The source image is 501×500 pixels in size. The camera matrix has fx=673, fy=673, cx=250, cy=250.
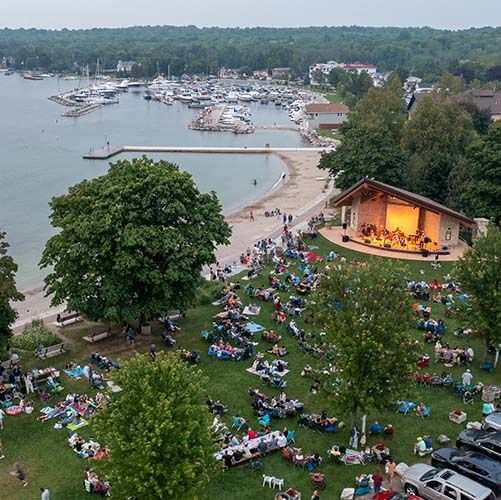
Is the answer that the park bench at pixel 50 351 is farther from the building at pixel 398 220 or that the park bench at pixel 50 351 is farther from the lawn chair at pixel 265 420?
the building at pixel 398 220

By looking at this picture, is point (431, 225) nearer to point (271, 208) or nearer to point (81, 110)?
point (271, 208)

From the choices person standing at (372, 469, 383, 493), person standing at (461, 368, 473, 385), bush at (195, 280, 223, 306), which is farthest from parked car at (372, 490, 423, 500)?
bush at (195, 280, 223, 306)

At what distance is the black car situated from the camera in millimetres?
19625

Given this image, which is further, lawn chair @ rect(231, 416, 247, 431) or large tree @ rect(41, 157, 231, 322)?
large tree @ rect(41, 157, 231, 322)

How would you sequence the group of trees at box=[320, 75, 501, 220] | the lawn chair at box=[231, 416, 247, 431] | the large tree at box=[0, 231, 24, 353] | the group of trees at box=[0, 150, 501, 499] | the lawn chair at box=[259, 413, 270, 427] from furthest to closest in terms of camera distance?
the group of trees at box=[320, 75, 501, 220] → the large tree at box=[0, 231, 24, 353] → the lawn chair at box=[259, 413, 270, 427] → the lawn chair at box=[231, 416, 247, 431] → the group of trees at box=[0, 150, 501, 499]

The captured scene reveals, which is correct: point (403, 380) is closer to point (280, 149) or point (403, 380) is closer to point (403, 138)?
point (403, 138)

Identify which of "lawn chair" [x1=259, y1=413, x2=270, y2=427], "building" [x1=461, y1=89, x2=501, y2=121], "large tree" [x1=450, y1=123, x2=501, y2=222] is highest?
"building" [x1=461, y1=89, x2=501, y2=121]

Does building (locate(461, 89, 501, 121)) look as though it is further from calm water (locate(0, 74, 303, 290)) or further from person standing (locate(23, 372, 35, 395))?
person standing (locate(23, 372, 35, 395))

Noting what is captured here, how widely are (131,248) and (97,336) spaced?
16.1ft

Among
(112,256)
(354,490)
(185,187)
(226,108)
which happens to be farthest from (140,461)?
(226,108)

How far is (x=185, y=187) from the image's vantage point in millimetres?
31922

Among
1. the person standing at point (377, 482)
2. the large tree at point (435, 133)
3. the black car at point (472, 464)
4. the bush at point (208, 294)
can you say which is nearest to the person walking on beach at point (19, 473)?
the person standing at point (377, 482)

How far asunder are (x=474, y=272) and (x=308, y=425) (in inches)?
372

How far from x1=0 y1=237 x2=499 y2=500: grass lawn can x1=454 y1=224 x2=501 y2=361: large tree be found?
1028 millimetres
